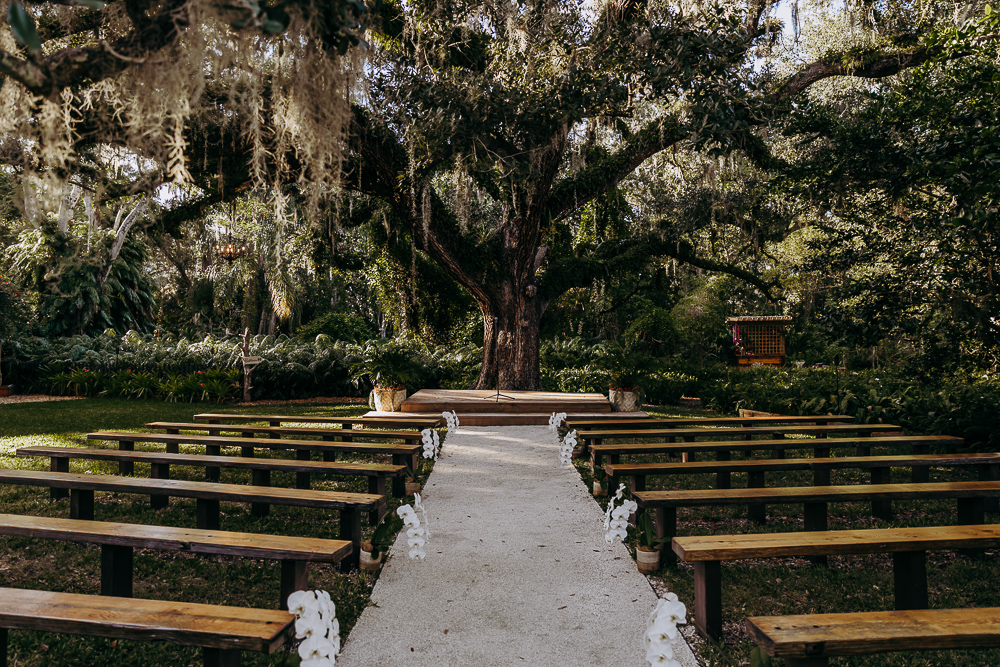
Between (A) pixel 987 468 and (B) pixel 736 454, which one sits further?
(B) pixel 736 454

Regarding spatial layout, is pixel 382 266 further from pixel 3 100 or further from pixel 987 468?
pixel 987 468

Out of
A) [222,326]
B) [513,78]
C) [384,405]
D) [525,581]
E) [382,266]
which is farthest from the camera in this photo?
[222,326]

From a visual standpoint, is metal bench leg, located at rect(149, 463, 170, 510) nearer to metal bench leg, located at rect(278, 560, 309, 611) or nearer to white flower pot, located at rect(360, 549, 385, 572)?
white flower pot, located at rect(360, 549, 385, 572)

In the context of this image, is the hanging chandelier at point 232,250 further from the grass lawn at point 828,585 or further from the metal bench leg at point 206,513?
the grass lawn at point 828,585

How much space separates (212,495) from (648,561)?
245 centimetres

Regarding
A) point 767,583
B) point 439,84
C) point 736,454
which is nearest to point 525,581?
point 767,583

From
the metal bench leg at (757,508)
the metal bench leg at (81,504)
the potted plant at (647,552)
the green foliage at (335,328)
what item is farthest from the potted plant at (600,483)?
the green foliage at (335,328)

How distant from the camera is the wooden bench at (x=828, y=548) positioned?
2391 millimetres

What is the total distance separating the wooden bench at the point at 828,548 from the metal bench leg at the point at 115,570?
2.53 meters

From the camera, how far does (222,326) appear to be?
81.2 feet

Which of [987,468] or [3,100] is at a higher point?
[3,100]

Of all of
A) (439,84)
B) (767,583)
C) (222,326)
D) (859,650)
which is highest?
(439,84)

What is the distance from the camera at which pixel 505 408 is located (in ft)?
29.7

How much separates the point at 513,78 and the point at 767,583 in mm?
6585
